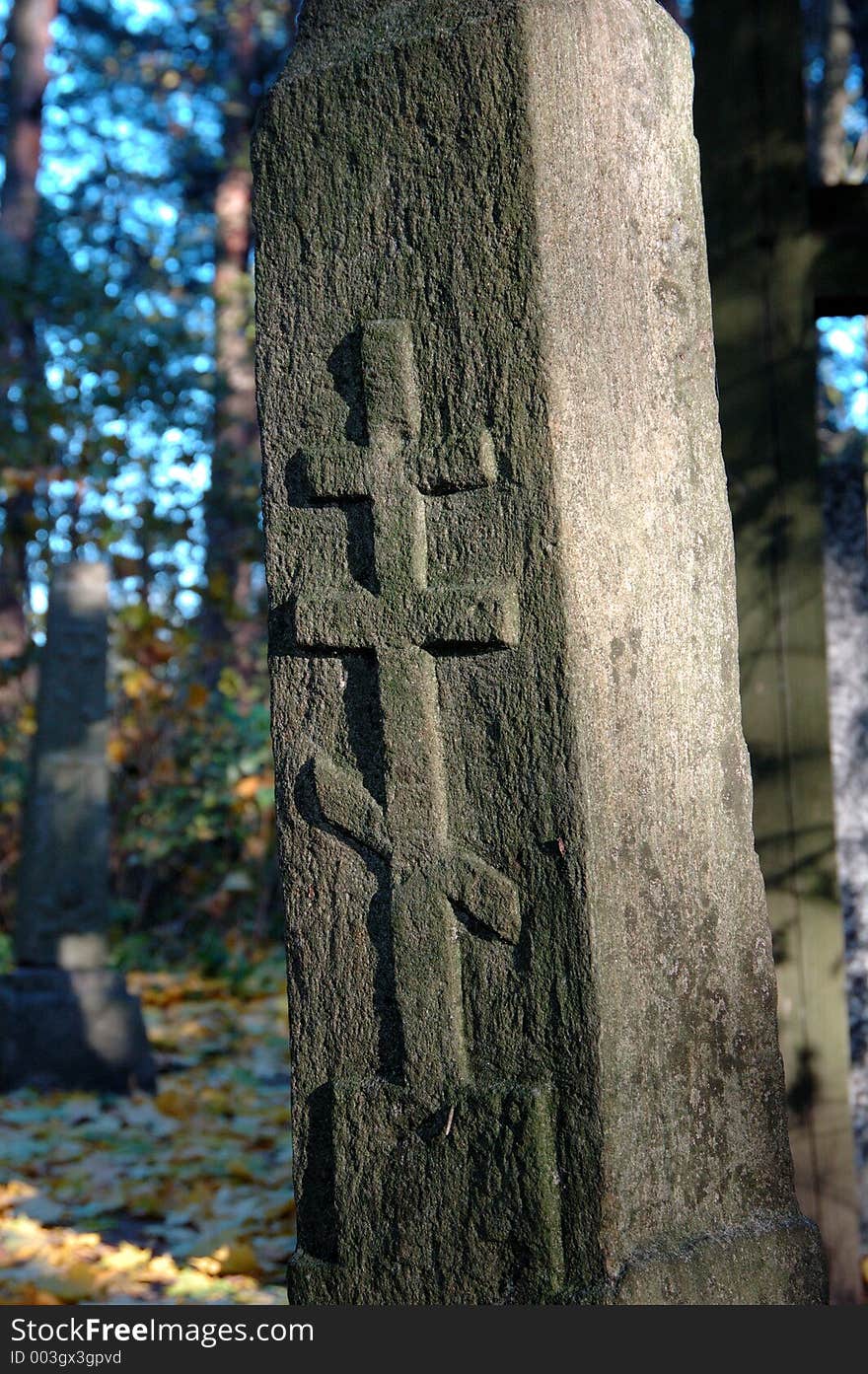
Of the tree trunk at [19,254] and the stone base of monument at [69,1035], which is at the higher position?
the tree trunk at [19,254]

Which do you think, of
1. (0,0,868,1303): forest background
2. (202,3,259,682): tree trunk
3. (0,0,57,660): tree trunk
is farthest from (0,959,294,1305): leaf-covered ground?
(0,0,57,660): tree trunk

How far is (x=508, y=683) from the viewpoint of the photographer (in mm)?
1821

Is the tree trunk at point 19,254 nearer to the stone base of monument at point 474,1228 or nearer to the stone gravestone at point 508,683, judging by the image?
the stone gravestone at point 508,683

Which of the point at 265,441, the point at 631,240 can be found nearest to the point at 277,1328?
the point at 265,441

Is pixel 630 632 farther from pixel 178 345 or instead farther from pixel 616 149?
pixel 178 345

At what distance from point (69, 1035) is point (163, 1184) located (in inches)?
48.4

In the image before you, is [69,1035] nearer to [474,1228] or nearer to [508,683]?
[474,1228]

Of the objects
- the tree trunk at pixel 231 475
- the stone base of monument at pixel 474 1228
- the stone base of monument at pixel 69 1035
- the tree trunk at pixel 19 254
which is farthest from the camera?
the tree trunk at pixel 19 254

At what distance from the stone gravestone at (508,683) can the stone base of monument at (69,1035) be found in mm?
3164

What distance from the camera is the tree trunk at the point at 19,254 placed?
831 cm

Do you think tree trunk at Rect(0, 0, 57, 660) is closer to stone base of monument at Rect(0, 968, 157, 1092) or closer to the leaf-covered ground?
stone base of monument at Rect(0, 968, 157, 1092)

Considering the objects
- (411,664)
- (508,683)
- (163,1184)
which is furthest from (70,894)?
(508,683)

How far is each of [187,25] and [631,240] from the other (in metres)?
11.2

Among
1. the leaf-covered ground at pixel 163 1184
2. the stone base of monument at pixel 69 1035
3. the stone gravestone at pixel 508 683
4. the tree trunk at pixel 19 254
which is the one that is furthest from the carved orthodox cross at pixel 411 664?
the tree trunk at pixel 19 254
